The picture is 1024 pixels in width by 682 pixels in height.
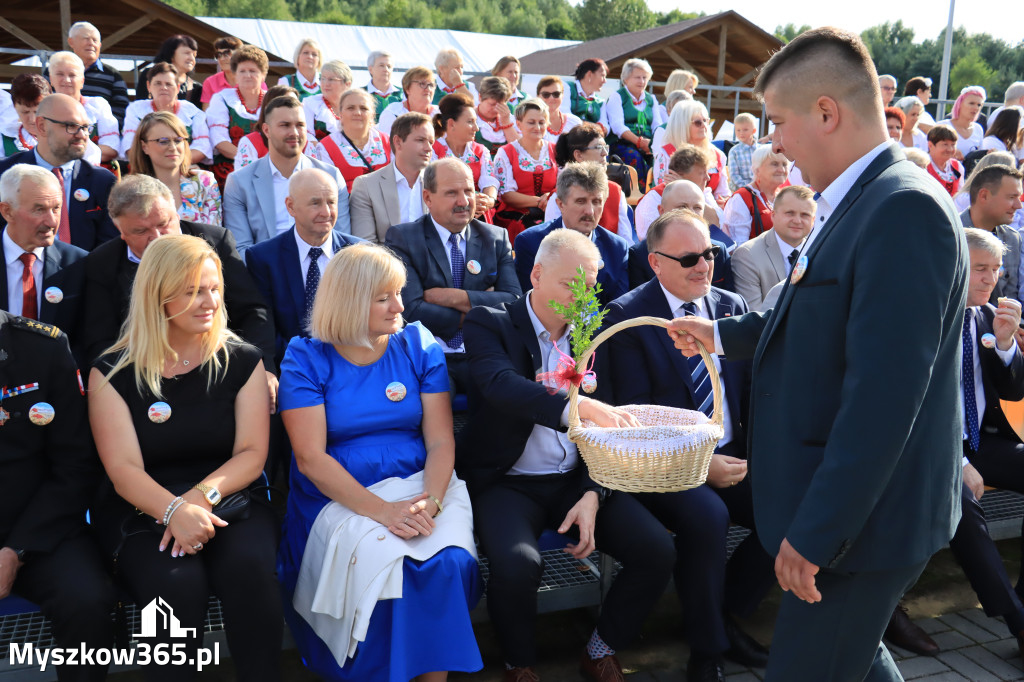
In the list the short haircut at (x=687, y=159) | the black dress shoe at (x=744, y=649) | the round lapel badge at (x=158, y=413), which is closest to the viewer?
the round lapel badge at (x=158, y=413)

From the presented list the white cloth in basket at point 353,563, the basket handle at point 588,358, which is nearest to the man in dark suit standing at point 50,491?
the white cloth in basket at point 353,563

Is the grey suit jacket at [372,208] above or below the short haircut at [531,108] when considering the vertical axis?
below

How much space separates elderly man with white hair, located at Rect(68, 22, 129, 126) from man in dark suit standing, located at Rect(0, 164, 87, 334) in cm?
373

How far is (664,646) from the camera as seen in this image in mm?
3410

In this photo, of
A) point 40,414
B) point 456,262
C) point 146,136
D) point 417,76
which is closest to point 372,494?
point 40,414

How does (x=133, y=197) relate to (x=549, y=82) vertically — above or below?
below

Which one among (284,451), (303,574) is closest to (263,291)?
(284,451)

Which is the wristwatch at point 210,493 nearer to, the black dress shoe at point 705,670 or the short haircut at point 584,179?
the black dress shoe at point 705,670

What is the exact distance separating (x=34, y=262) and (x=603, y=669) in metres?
3.00

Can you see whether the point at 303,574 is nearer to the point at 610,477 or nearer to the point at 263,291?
the point at 610,477

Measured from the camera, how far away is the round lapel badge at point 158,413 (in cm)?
287

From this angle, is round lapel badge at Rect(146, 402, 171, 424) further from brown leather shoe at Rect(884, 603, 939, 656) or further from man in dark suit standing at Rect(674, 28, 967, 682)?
brown leather shoe at Rect(884, 603, 939, 656)

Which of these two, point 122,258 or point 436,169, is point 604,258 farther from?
point 122,258

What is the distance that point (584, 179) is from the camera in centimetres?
479
